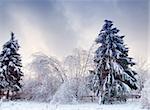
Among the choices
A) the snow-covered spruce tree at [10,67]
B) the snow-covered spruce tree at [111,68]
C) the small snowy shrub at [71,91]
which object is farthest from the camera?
the snow-covered spruce tree at [10,67]

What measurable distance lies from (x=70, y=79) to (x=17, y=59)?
938 cm

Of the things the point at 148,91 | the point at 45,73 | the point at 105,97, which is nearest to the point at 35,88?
the point at 45,73

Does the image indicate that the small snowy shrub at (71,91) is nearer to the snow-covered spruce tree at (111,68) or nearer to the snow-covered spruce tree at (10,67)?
the snow-covered spruce tree at (111,68)

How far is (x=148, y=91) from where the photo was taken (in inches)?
891

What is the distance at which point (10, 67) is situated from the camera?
38406 millimetres

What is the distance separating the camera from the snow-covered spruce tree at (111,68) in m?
30.2

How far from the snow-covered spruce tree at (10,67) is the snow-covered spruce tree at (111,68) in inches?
446

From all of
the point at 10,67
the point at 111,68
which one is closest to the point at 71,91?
the point at 111,68

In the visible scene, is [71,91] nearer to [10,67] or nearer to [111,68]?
[111,68]

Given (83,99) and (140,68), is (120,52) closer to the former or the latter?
(83,99)

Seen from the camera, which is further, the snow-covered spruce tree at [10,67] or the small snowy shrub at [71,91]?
the snow-covered spruce tree at [10,67]

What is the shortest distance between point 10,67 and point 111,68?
556 inches

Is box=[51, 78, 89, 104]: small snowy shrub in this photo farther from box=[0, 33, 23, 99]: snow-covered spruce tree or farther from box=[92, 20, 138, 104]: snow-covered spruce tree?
box=[0, 33, 23, 99]: snow-covered spruce tree

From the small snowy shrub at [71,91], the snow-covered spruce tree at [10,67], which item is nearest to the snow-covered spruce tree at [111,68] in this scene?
the small snowy shrub at [71,91]
